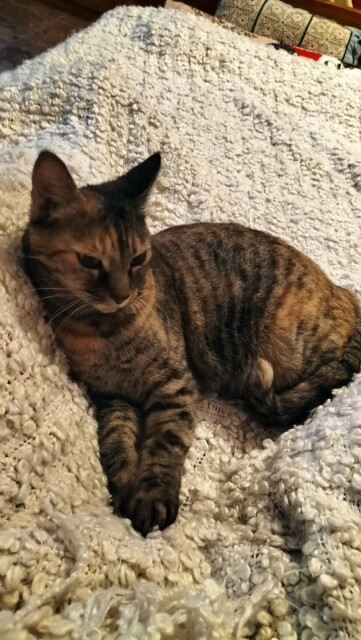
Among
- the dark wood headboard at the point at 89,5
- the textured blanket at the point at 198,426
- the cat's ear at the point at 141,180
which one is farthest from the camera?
the dark wood headboard at the point at 89,5

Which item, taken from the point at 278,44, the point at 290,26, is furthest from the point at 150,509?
the point at 290,26

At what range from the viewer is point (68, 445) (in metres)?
0.98

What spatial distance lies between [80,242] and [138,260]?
15cm

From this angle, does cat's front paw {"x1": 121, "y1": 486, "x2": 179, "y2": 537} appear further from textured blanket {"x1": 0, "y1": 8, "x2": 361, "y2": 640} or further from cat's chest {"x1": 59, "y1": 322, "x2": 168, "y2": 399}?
cat's chest {"x1": 59, "y1": 322, "x2": 168, "y2": 399}

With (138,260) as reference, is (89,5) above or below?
below

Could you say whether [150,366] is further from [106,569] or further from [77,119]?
[77,119]

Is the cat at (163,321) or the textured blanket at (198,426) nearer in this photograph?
the textured blanket at (198,426)

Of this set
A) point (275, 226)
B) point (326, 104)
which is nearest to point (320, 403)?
point (275, 226)

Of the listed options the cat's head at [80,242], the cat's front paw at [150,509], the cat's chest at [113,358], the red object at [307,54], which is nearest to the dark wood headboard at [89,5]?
the red object at [307,54]

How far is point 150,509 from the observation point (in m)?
0.95

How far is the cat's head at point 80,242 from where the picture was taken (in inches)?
40.4

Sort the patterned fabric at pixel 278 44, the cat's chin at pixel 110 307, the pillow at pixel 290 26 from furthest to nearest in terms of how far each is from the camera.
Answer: the pillow at pixel 290 26, the patterned fabric at pixel 278 44, the cat's chin at pixel 110 307

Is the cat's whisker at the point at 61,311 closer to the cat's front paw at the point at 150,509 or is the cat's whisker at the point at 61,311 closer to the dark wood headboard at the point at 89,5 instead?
the cat's front paw at the point at 150,509

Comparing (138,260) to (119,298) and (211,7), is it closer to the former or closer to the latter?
(119,298)
